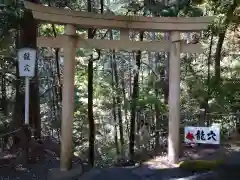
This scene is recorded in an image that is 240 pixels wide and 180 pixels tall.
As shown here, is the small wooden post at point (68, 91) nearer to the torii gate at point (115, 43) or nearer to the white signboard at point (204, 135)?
the torii gate at point (115, 43)

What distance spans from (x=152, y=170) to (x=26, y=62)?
271 centimetres

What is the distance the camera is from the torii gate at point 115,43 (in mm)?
5316

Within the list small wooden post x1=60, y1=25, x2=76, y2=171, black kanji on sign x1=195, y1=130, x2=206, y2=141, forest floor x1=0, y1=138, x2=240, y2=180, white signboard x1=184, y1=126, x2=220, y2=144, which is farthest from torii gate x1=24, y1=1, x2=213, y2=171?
forest floor x1=0, y1=138, x2=240, y2=180

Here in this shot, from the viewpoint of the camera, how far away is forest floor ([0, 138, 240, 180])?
390 cm

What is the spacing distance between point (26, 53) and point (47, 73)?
6468mm

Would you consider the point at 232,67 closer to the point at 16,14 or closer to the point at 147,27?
the point at 147,27

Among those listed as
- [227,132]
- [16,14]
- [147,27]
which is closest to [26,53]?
[16,14]

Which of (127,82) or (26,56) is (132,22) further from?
(127,82)

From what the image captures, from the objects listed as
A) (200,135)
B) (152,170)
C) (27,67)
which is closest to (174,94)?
(200,135)

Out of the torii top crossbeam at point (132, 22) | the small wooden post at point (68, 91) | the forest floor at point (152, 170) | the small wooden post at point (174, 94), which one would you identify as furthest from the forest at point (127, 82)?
Result: the small wooden post at point (68, 91)

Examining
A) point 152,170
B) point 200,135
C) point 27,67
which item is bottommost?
point 152,170

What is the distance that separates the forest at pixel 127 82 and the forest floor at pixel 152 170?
0.67 m

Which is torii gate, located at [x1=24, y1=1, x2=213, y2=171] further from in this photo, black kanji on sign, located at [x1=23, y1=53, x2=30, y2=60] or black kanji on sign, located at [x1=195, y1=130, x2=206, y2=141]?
black kanji on sign, located at [x1=195, y1=130, x2=206, y2=141]

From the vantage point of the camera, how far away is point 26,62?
17.4ft
